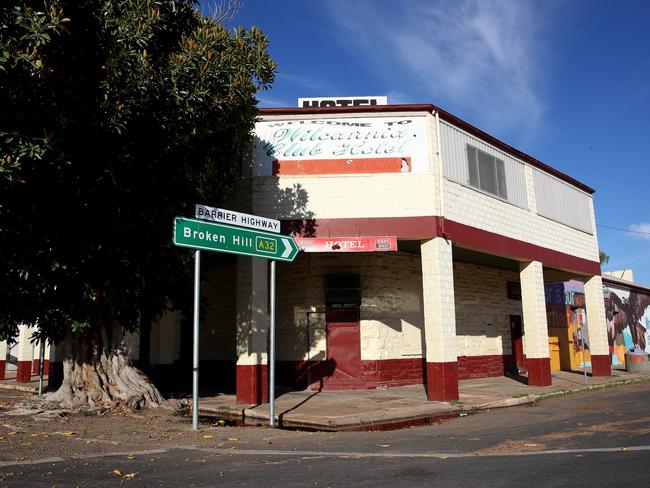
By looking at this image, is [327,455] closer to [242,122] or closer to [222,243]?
[222,243]

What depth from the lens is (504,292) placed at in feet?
74.6

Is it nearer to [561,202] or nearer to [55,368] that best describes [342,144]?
[561,202]

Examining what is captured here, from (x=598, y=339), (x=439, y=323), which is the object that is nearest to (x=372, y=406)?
(x=439, y=323)

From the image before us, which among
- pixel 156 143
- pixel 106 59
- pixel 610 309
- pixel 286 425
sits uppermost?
pixel 106 59

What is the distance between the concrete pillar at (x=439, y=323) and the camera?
13641mm

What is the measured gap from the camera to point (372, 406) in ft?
42.6

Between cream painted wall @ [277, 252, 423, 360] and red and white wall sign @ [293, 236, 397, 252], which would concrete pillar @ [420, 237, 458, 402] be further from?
cream painted wall @ [277, 252, 423, 360]

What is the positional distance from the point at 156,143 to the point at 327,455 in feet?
21.8

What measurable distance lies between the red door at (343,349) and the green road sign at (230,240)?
6001 mm

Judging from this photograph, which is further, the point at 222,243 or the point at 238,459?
the point at 222,243

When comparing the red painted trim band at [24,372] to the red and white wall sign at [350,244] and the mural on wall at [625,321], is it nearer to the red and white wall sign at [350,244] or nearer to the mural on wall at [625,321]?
the red and white wall sign at [350,244]

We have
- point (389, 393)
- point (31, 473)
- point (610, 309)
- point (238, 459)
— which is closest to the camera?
point (31, 473)

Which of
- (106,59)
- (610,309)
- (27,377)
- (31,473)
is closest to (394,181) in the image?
(106,59)

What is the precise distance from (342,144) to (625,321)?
23993mm
